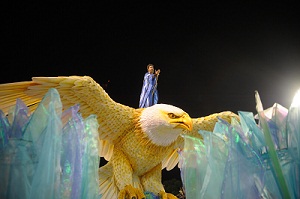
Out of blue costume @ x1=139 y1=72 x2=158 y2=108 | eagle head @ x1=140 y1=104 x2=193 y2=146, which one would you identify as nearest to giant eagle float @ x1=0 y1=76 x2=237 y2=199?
eagle head @ x1=140 y1=104 x2=193 y2=146

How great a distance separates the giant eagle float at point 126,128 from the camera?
373 cm

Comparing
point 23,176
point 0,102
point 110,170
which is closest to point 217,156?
point 23,176

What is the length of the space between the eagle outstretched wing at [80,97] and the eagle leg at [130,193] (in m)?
0.70

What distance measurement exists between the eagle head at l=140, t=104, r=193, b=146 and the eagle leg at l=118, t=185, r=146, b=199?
1.97 feet

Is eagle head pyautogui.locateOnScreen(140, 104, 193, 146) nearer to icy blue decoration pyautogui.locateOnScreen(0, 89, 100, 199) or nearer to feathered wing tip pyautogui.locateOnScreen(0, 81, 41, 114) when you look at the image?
feathered wing tip pyautogui.locateOnScreen(0, 81, 41, 114)

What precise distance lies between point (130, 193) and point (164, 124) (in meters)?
0.86

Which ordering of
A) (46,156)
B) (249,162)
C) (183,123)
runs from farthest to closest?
(183,123) < (249,162) < (46,156)

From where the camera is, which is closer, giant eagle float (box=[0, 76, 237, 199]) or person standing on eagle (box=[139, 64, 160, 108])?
giant eagle float (box=[0, 76, 237, 199])

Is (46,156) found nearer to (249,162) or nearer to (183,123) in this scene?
(249,162)

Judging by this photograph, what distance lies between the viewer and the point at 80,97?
3863 mm

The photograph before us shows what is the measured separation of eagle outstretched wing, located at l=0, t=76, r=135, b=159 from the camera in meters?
3.62

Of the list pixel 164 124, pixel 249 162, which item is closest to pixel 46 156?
pixel 249 162

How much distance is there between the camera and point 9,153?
2012 mm

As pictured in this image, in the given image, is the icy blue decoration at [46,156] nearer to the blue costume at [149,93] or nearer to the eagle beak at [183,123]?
the eagle beak at [183,123]
